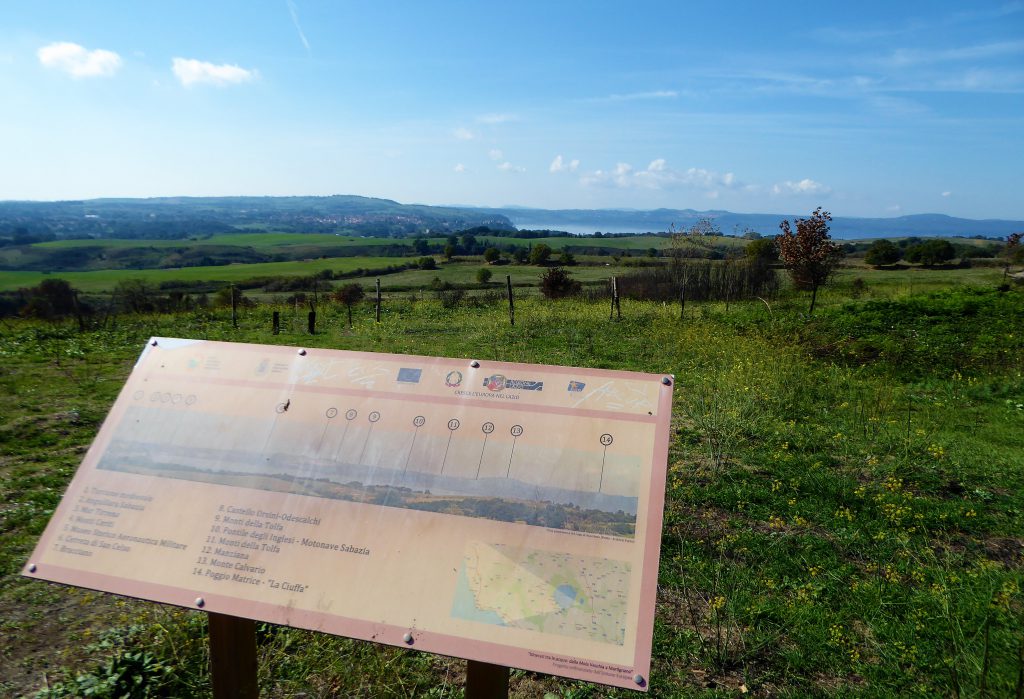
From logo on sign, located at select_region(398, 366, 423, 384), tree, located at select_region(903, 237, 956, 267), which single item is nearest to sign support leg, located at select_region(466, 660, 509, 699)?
logo on sign, located at select_region(398, 366, 423, 384)

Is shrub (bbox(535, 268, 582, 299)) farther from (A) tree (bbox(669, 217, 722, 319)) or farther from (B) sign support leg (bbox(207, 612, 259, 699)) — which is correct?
(B) sign support leg (bbox(207, 612, 259, 699))

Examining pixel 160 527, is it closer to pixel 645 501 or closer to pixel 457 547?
pixel 457 547

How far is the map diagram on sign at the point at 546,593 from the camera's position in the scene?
2209mm

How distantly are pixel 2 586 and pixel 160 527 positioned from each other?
3.18m

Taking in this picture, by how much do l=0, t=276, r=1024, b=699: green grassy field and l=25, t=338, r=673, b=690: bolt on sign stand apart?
4.28ft

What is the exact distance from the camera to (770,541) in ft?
17.6

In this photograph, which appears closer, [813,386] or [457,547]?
[457,547]

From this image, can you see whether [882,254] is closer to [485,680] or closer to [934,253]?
[934,253]

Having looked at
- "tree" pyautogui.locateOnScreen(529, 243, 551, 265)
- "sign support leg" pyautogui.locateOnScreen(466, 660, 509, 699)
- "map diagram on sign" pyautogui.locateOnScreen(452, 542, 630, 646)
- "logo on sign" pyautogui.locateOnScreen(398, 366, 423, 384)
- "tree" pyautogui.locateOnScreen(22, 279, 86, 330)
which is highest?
"logo on sign" pyautogui.locateOnScreen(398, 366, 423, 384)

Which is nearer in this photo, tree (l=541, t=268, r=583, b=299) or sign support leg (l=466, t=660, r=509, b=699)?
sign support leg (l=466, t=660, r=509, b=699)

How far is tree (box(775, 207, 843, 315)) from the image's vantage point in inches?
753

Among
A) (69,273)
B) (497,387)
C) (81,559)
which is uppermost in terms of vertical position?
(497,387)

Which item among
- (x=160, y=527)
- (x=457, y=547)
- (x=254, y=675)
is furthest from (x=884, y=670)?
(x=160, y=527)

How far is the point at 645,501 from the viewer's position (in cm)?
240
